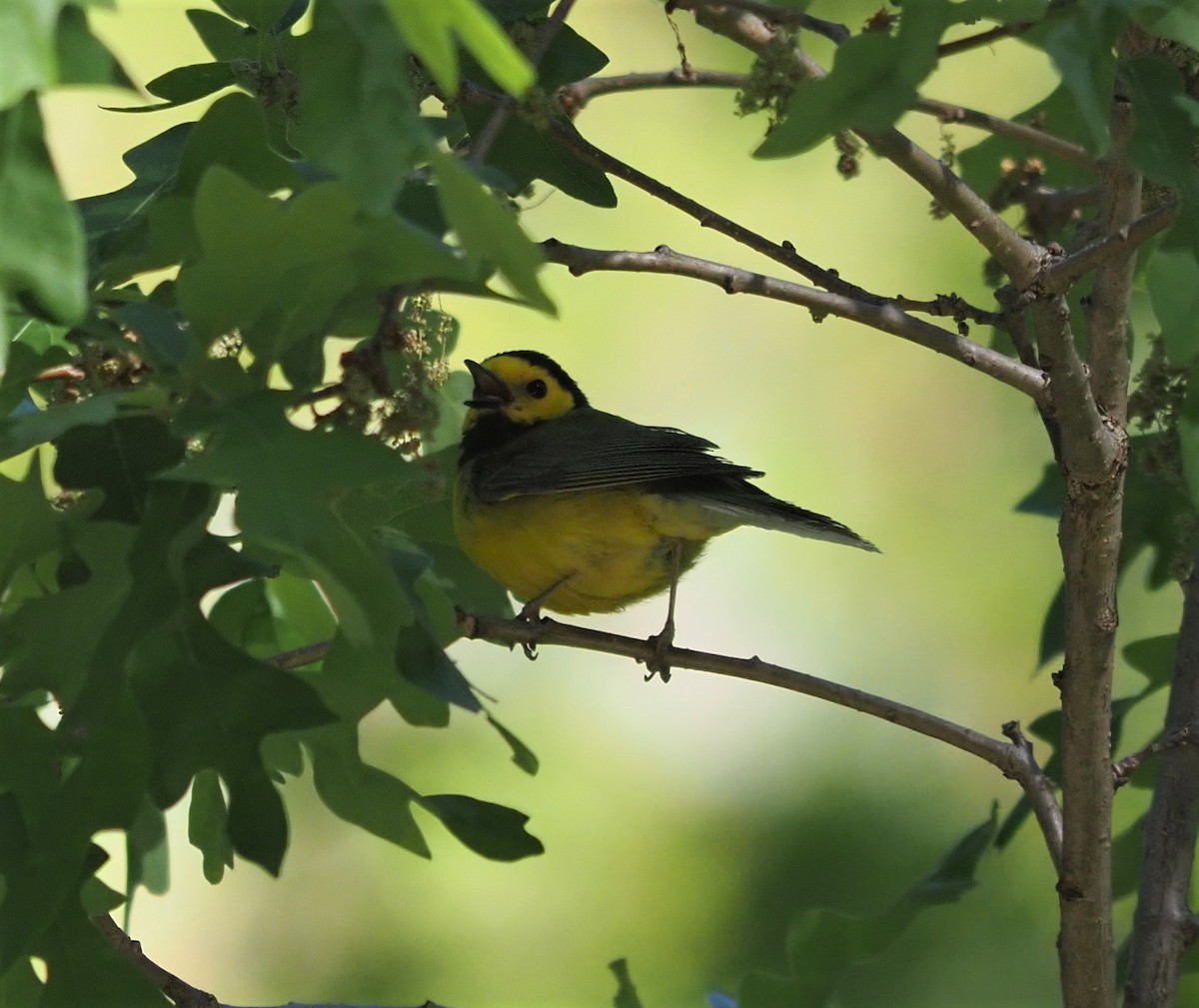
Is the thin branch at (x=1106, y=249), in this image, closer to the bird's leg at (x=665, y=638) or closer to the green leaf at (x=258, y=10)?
the bird's leg at (x=665, y=638)

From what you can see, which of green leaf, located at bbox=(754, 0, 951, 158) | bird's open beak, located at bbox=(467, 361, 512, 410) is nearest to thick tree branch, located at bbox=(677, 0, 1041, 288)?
green leaf, located at bbox=(754, 0, 951, 158)

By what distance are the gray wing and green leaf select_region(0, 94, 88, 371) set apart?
71.7 inches

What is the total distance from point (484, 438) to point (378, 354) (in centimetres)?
254

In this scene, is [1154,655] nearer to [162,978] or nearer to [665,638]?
[665,638]

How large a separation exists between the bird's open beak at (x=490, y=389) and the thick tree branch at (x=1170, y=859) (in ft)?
6.79

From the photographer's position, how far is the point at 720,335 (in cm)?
521

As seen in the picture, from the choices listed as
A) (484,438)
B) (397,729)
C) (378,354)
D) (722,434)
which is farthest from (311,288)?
(722,434)

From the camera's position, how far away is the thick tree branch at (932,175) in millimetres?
1953

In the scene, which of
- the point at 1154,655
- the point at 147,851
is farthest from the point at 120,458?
the point at 1154,655

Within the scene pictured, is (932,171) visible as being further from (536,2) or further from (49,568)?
(49,568)

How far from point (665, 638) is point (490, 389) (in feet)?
5.11

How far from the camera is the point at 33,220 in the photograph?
134cm

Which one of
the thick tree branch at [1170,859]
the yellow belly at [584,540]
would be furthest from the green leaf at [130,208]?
the thick tree branch at [1170,859]

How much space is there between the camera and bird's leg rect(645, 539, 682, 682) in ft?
8.70
